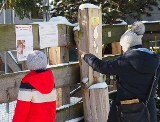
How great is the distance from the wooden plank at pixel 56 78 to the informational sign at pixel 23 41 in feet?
0.70

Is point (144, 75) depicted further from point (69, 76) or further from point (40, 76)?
point (69, 76)

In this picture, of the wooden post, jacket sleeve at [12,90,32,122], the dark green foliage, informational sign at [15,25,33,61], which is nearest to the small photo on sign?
informational sign at [15,25,33,61]

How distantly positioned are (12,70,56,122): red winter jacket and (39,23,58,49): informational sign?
983 millimetres

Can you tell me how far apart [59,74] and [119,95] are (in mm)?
1123

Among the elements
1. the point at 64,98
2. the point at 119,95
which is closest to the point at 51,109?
the point at 119,95

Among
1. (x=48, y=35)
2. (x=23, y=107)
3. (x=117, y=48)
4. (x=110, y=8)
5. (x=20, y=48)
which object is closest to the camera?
(x=23, y=107)

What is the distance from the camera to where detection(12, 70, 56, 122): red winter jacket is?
122 inches

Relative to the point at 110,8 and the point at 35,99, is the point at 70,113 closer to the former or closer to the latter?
the point at 35,99

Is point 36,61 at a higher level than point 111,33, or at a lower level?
lower

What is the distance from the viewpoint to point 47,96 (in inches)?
128

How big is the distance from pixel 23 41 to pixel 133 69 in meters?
1.30

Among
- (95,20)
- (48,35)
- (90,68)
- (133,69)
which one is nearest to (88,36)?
(95,20)

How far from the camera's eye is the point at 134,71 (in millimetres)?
3416

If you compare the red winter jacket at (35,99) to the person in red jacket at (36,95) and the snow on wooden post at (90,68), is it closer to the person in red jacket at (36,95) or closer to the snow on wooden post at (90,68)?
the person in red jacket at (36,95)
